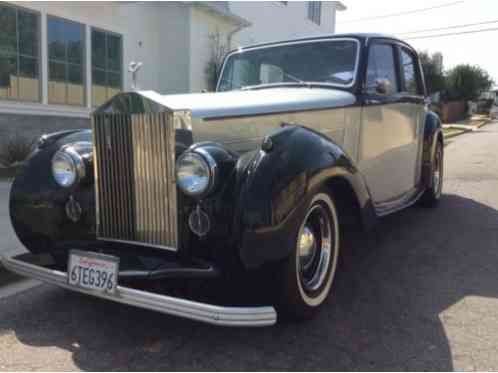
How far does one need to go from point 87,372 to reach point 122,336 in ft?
1.39

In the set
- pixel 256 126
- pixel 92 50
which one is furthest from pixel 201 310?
pixel 92 50

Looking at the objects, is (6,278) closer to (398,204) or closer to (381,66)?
(398,204)

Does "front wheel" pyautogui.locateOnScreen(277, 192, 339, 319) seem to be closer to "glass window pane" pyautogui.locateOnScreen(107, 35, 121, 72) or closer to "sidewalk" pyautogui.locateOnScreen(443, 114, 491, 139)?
"glass window pane" pyautogui.locateOnScreen(107, 35, 121, 72)

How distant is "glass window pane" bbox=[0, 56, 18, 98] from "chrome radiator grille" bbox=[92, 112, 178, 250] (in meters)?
7.33

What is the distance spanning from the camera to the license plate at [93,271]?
8.55 feet

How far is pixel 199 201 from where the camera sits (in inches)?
104

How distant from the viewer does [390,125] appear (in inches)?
178

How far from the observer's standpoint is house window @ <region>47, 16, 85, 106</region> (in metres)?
10.1

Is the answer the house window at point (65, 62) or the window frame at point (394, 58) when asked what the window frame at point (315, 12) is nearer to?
the house window at point (65, 62)

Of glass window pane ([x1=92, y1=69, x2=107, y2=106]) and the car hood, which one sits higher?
glass window pane ([x1=92, y1=69, x2=107, y2=106])

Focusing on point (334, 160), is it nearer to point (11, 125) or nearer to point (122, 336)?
point (122, 336)

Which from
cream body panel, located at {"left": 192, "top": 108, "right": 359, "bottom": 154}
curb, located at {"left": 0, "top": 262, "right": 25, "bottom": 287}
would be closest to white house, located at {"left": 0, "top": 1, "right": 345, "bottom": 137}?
curb, located at {"left": 0, "top": 262, "right": 25, "bottom": 287}

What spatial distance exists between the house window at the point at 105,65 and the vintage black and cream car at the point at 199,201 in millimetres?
8180

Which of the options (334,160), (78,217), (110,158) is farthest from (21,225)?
(334,160)
